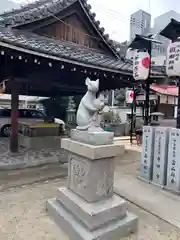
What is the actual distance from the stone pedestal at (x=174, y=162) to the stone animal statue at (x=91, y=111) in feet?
7.16

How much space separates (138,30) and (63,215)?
16.4 meters

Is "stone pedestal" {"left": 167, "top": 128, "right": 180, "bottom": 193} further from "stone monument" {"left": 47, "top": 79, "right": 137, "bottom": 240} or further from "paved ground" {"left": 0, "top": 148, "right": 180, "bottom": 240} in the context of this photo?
"stone monument" {"left": 47, "top": 79, "right": 137, "bottom": 240}

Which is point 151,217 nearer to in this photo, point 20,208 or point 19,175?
point 20,208

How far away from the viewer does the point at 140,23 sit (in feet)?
50.9

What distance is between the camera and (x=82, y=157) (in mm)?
3041

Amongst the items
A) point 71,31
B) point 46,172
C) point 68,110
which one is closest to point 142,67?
point 71,31

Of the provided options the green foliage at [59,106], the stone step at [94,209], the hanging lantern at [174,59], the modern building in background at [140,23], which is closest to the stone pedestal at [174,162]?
the hanging lantern at [174,59]

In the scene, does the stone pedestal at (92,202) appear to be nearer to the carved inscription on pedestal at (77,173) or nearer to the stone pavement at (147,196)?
the carved inscription on pedestal at (77,173)

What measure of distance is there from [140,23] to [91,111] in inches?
583

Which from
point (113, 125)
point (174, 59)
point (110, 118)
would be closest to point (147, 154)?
point (174, 59)

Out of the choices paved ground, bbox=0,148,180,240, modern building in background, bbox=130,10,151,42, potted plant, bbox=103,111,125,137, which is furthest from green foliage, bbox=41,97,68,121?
paved ground, bbox=0,148,180,240

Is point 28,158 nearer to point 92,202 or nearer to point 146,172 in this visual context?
point 146,172

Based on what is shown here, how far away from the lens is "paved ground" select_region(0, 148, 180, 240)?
9.52ft

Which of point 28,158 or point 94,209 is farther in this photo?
point 28,158
